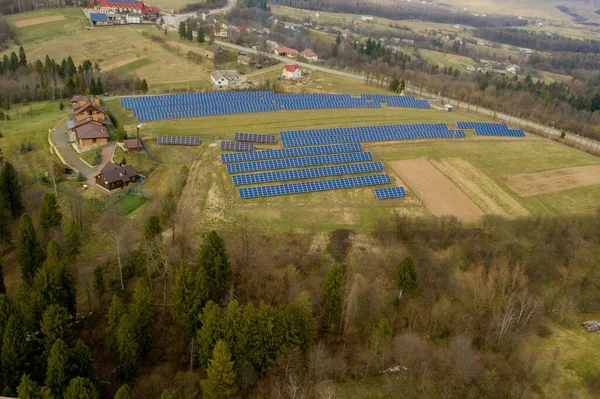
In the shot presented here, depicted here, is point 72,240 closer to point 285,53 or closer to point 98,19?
point 285,53

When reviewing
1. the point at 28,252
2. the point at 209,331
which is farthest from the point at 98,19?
the point at 209,331

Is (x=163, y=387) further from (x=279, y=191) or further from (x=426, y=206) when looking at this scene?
(x=426, y=206)

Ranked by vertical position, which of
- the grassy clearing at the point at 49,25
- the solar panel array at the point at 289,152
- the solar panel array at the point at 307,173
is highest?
the grassy clearing at the point at 49,25

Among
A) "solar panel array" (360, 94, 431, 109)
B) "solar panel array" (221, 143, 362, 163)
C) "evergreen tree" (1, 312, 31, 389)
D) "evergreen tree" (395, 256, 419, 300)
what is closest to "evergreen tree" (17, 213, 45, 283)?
"evergreen tree" (1, 312, 31, 389)

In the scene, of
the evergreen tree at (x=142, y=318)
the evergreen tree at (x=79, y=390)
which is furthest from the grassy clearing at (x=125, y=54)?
the evergreen tree at (x=79, y=390)

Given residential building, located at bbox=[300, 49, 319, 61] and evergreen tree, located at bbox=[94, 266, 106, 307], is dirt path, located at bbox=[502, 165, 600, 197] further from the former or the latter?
residential building, located at bbox=[300, 49, 319, 61]

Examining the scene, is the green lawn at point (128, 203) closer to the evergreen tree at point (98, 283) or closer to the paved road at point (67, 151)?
the paved road at point (67, 151)
